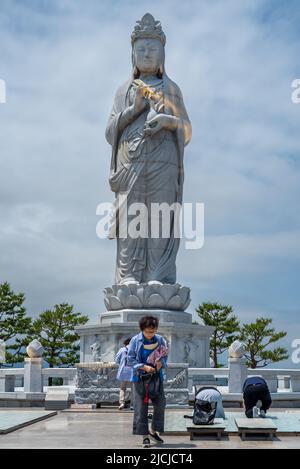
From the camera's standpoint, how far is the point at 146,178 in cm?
1708

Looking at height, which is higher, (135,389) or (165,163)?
(165,163)

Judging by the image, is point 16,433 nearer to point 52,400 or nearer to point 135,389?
point 135,389

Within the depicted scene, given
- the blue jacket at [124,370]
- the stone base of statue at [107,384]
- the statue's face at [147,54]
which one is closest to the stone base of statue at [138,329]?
the stone base of statue at [107,384]

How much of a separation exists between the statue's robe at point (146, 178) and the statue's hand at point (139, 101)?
217 millimetres

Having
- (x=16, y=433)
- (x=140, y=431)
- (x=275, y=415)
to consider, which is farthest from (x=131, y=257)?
(x=140, y=431)

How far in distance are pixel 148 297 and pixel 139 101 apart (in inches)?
175

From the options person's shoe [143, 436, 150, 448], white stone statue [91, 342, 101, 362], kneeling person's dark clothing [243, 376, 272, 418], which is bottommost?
person's shoe [143, 436, 150, 448]

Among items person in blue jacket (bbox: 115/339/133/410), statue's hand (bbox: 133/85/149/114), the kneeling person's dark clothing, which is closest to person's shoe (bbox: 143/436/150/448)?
the kneeling person's dark clothing

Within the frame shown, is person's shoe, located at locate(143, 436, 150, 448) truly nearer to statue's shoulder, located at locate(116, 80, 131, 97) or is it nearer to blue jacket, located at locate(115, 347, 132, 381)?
blue jacket, located at locate(115, 347, 132, 381)

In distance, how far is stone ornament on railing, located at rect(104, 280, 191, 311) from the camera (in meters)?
16.1

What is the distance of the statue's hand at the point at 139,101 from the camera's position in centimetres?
1692

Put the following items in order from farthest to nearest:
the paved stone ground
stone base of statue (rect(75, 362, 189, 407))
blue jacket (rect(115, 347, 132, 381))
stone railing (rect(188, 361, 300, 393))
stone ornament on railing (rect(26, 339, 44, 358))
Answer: stone ornament on railing (rect(26, 339, 44, 358))
stone railing (rect(188, 361, 300, 393))
stone base of statue (rect(75, 362, 189, 407))
blue jacket (rect(115, 347, 132, 381))
the paved stone ground

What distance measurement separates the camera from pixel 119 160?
57.4ft

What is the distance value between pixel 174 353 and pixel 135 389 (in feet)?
27.1
